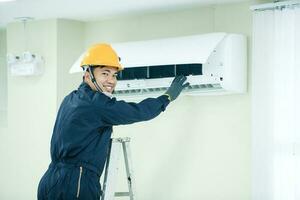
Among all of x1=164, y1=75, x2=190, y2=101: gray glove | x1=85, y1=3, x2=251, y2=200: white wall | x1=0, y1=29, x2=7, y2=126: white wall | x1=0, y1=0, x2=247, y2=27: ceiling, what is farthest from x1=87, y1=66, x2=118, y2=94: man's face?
x1=0, y1=29, x2=7, y2=126: white wall

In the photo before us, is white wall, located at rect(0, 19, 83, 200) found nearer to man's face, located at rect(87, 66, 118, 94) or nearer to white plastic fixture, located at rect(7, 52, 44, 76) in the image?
white plastic fixture, located at rect(7, 52, 44, 76)

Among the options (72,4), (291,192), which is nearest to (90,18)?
(72,4)

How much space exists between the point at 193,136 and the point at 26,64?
180 cm

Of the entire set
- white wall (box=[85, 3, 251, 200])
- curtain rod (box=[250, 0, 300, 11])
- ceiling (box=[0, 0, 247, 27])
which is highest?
ceiling (box=[0, 0, 247, 27])

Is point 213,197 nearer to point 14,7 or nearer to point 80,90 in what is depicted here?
point 80,90

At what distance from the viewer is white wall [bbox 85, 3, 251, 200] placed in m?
4.75

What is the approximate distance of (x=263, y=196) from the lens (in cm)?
449

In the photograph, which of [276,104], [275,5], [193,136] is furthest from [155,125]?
[275,5]

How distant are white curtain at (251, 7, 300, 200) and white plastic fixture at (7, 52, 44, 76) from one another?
7.12ft

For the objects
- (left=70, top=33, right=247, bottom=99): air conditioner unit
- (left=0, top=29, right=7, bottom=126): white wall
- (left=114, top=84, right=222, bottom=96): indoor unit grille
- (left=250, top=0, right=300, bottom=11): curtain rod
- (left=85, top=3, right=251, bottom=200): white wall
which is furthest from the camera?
(left=0, top=29, right=7, bottom=126): white wall

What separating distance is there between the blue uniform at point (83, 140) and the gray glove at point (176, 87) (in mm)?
306

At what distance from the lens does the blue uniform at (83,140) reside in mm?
3900

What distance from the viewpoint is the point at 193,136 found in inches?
198

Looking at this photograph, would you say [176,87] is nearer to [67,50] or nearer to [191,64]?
[191,64]
